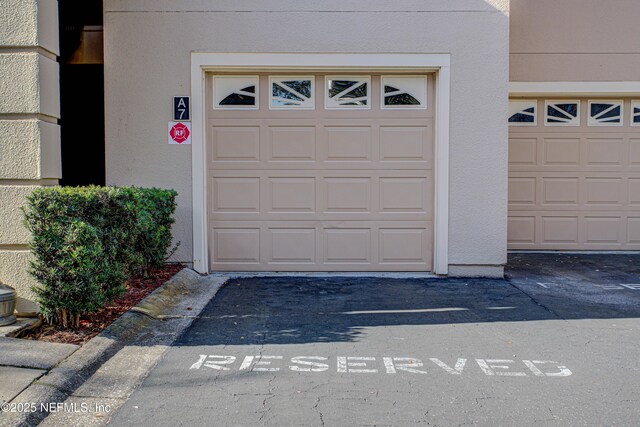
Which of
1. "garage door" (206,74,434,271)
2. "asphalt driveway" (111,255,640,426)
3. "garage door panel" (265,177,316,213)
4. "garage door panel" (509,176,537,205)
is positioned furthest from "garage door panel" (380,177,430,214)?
"garage door panel" (509,176,537,205)

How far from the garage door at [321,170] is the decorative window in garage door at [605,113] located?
3.57 metres

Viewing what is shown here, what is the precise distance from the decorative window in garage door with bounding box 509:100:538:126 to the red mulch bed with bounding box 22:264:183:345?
6.38 m

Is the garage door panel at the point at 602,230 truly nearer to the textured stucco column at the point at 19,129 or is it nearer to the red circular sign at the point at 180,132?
the red circular sign at the point at 180,132

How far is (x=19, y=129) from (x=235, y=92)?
131 inches

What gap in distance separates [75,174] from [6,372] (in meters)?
6.27

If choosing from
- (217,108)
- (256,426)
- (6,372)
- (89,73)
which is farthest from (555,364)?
(89,73)

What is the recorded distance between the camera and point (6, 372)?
388 centimetres

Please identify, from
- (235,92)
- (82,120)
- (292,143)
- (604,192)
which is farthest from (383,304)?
(82,120)

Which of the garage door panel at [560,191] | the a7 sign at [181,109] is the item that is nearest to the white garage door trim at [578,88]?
the garage door panel at [560,191]

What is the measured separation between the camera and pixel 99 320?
17.3 ft

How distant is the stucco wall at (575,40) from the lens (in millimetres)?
9445

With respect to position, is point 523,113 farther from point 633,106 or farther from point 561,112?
point 633,106

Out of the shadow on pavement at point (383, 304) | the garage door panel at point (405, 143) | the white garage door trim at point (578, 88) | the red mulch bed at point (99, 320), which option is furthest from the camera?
the white garage door trim at point (578, 88)

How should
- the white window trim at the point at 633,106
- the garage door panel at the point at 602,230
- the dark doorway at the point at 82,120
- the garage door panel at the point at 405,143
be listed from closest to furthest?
the garage door panel at the point at 405,143 → the dark doorway at the point at 82,120 → the white window trim at the point at 633,106 → the garage door panel at the point at 602,230
